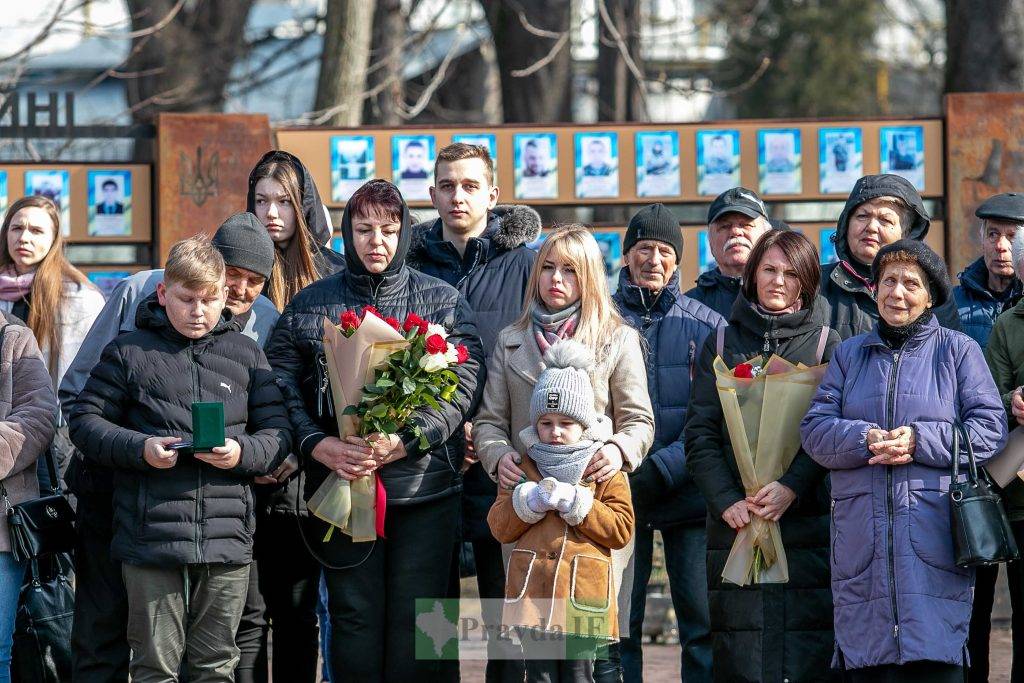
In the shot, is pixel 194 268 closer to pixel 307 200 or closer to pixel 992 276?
pixel 307 200

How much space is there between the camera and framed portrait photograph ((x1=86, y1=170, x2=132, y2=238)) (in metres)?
8.77

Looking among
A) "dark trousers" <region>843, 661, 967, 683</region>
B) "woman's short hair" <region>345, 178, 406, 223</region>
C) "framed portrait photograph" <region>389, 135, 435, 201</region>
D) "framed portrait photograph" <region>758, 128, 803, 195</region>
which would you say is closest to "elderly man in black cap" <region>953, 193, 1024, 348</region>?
"dark trousers" <region>843, 661, 967, 683</region>

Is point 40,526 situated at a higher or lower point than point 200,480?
lower

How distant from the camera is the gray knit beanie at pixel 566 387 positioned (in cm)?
527

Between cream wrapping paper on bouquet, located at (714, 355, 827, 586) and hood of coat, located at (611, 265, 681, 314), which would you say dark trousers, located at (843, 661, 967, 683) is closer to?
cream wrapping paper on bouquet, located at (714, 355, 827, 586)

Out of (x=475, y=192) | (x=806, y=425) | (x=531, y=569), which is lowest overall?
(x=531, y=569)

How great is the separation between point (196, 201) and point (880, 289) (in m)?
4.67

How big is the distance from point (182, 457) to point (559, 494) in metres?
1.38

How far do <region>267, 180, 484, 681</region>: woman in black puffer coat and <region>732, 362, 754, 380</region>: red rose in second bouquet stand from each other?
1.00 meters

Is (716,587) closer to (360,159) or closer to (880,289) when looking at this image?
(880,289)

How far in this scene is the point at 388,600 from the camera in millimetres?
5523

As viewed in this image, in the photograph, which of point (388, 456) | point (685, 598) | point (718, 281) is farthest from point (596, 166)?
point (388, 456)

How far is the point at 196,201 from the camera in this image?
28.6ft

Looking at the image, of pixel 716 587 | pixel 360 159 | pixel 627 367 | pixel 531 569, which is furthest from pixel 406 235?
pixel 360 159
